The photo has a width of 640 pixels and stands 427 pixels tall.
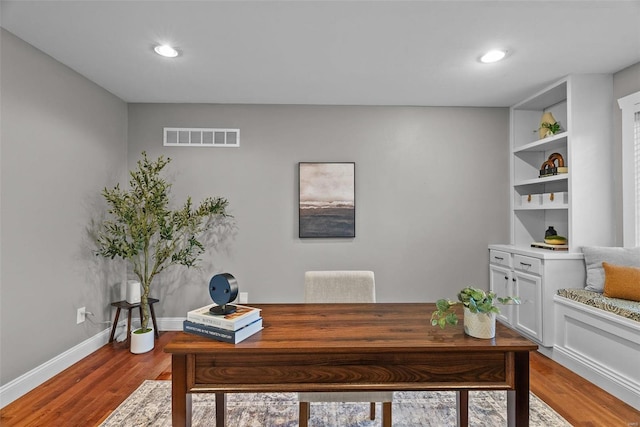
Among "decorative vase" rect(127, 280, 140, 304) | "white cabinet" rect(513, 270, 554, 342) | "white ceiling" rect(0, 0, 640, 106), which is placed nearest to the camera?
"white ceiling" rect(0, 0, 640, 106)

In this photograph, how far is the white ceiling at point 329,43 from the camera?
75.9 inches

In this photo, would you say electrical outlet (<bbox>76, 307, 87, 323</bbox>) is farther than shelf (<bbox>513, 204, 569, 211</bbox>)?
No

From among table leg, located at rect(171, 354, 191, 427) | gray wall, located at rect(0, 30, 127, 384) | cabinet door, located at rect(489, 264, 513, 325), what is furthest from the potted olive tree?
cabinet door, located at rect(489, 264, 513, 325)

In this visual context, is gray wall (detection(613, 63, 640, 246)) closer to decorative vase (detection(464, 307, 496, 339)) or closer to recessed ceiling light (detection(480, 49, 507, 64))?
recessed ceiling light (detection(480, 49, 507, 64))

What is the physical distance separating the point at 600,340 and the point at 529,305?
625 mm

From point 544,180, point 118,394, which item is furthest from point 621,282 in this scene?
point 118,394

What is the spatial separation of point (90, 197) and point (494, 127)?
410 centimetres

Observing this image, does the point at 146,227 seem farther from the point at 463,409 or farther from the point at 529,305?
the point at 529,305

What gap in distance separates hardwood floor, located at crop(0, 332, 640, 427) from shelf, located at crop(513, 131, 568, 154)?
1.94 metres

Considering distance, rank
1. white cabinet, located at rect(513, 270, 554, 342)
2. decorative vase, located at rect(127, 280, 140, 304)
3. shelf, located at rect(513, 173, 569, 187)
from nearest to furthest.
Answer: white cabinet, located at rect(513, 270, 554, 342), shelf, located at rect(513, 173, 569, 187), decorative vase, located at rect(127, 280, 140, 304)

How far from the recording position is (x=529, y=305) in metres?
2.98

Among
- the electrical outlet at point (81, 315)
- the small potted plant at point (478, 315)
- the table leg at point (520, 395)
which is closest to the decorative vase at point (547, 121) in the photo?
the small potted plant at point (478, 315)

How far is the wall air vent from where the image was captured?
3.53 metres

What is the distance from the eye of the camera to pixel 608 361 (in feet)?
7.60
